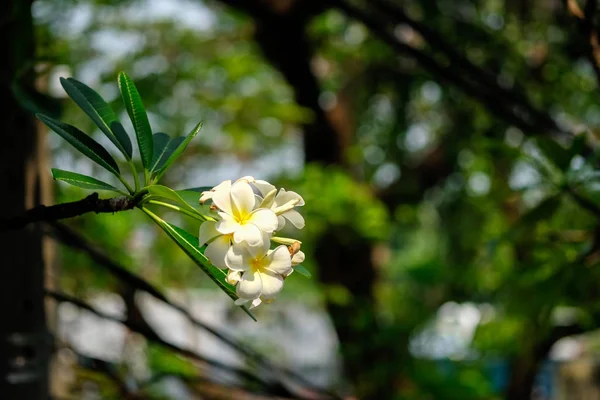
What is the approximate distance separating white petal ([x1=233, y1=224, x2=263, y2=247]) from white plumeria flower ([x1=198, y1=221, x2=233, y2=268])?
17mm

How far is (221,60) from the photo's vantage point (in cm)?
285

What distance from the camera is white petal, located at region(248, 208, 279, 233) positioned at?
0.42m

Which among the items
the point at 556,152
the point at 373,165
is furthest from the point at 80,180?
the point at 373,165

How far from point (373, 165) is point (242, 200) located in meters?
2.64

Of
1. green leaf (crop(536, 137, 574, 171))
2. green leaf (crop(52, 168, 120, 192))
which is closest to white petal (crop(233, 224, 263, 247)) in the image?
green leaf (crop(52, 168, 120, 192))

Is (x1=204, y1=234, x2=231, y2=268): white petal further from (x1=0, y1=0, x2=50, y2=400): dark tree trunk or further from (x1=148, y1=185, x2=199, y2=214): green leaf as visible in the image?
(x1=0, y1=0, x2=50, y2=400): dark tree trunk

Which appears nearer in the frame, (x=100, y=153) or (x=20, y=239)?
(x=100, y=153)

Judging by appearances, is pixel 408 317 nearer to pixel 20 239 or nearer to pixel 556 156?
pixel 556 156

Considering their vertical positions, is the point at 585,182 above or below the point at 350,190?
below

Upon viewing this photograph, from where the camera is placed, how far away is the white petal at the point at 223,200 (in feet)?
1.40

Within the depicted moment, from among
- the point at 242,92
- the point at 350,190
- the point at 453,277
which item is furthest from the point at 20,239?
the point at 242,92

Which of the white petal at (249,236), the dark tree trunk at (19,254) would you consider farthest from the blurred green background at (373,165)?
the white petal at (249,236)

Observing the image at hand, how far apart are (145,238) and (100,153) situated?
2.92m

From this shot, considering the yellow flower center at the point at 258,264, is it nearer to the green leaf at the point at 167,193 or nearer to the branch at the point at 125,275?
the green leaf at the point at 167,193
